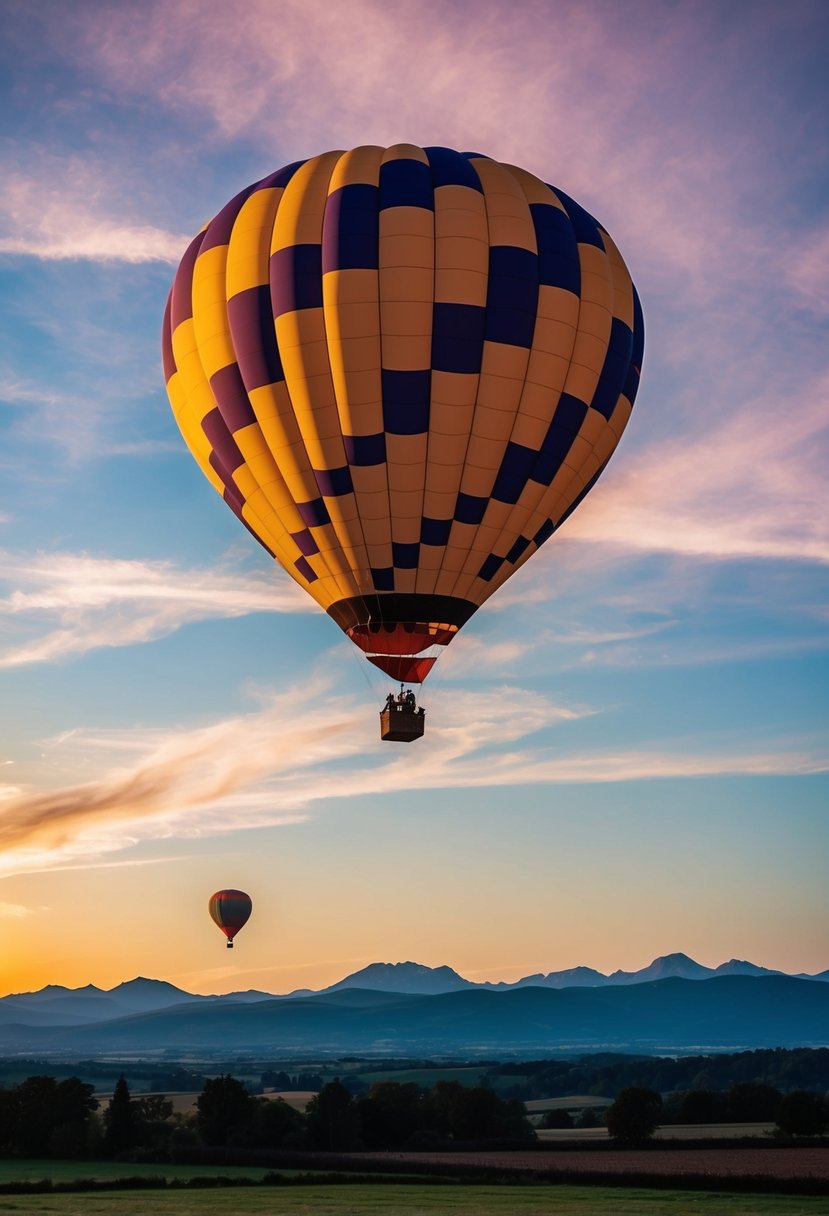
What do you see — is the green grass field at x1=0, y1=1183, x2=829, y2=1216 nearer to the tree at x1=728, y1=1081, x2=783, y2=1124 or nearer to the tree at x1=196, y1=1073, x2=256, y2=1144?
the tree at x1=196, y1=1073, x2=256, y2=1144

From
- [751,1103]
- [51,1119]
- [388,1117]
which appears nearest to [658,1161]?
[388,1117]

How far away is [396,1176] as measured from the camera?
44125mm

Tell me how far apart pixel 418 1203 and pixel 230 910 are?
137 ft

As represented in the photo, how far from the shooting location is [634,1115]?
196ft

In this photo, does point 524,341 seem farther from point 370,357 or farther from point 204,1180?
point 204,1180

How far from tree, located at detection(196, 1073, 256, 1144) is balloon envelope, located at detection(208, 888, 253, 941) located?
10657mm

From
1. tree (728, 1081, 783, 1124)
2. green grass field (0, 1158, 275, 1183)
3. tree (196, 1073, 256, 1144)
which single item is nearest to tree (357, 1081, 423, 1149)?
tree (196, 1073, 256, 1144)

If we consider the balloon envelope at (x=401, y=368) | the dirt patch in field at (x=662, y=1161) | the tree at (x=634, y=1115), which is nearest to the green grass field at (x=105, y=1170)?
the dirt patch in field at (x=662, y=1161)

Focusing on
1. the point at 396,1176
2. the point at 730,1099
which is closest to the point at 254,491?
the point at 396,1176

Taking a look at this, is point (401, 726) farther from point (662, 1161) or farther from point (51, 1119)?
point (51, 1119)

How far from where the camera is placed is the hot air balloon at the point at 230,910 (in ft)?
242

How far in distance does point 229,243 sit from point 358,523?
771 cm

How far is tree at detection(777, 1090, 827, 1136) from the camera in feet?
197

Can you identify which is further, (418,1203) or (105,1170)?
(105,1170)
